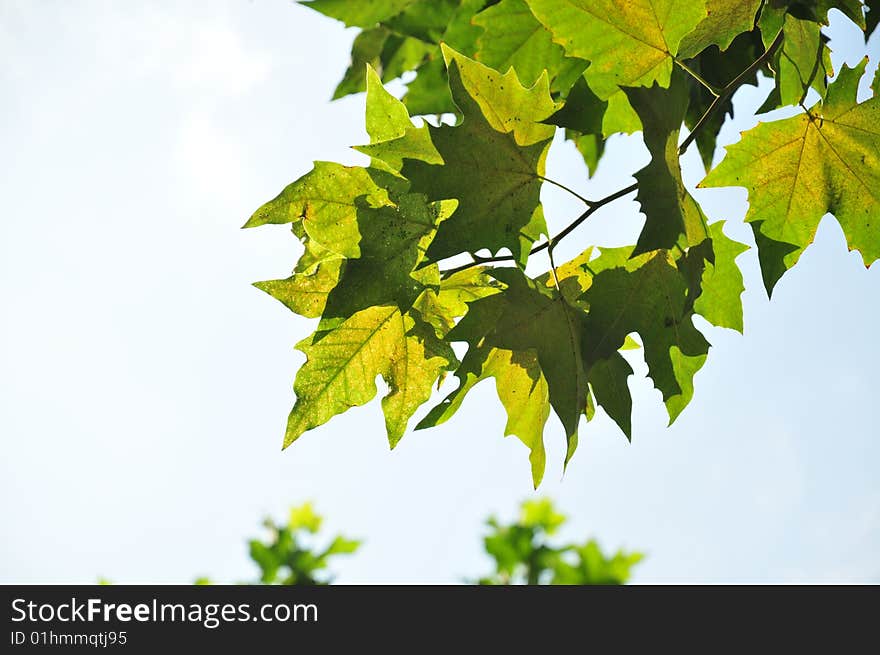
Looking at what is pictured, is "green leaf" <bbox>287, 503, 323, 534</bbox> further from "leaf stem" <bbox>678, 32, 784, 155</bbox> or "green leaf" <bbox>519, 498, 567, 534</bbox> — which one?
"leaf stem" <bbox>678, 32, 784, 155</bbox>

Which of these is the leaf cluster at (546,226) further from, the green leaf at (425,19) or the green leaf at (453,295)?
the green leaf at (425,19)

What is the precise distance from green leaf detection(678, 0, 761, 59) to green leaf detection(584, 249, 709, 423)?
0.19m

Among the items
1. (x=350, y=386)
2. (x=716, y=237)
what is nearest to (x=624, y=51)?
(x=716, y=237)

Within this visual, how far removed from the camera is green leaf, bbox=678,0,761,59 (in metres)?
0.68

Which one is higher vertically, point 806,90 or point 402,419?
point 806,90

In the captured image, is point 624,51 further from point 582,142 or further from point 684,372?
point 582,142

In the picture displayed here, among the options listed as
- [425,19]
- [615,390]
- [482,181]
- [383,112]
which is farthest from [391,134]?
[425,19]

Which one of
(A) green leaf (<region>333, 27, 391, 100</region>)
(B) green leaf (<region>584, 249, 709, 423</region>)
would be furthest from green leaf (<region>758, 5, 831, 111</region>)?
(A) green leaf (<region>333, 27, 391, 100</region>)

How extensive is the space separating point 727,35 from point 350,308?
17.2 inches

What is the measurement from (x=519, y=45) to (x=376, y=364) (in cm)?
49

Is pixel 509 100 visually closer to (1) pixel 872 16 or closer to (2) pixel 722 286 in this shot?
(2) pixel 722 286

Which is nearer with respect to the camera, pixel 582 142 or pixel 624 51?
pixel 624 51

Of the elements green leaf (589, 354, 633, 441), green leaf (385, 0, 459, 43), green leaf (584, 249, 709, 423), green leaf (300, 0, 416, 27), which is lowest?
green leaf (589, 354, 633, 441)
